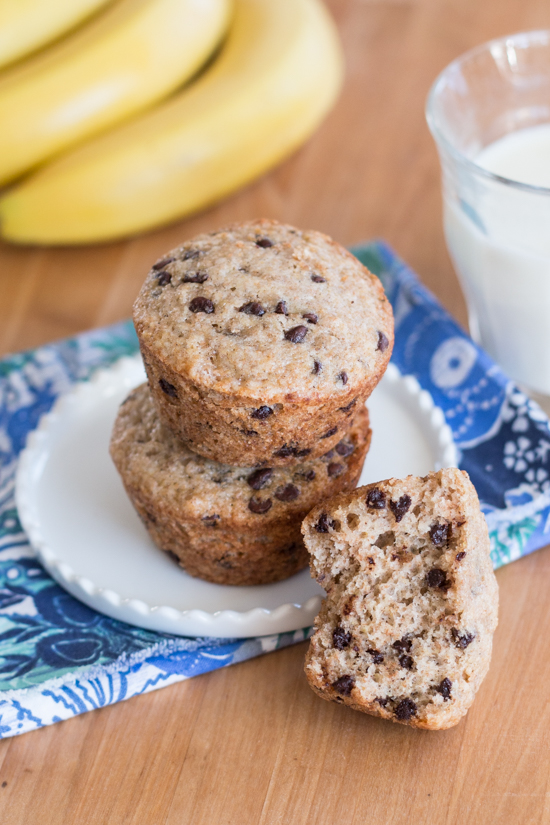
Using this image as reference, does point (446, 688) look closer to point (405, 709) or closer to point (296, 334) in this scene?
point (405, 709)

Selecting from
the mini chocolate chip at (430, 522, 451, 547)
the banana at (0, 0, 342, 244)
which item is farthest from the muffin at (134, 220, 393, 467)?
the banana at (0, 0, 342, 244)

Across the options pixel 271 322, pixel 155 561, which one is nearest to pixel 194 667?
pixel 155 561

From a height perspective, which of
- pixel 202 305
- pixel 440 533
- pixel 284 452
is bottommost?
pixel 440 533

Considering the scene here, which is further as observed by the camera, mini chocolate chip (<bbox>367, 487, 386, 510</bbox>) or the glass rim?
the glass rim

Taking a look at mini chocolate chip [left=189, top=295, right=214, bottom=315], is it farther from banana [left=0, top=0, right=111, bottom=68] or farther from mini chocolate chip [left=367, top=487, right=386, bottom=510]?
banana [left=0, top=0, right=111, bottom=68]

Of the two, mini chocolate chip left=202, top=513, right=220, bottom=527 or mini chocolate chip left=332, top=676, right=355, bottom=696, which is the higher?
mini chocolate chip left=202, top=513, right=220, bottom=527

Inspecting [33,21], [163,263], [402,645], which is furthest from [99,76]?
[402,645]

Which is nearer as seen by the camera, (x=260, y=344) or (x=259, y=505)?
(x=260, y=344)
